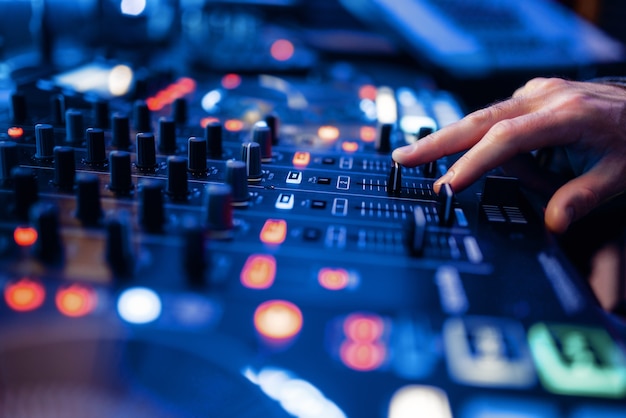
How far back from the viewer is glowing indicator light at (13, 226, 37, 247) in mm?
692

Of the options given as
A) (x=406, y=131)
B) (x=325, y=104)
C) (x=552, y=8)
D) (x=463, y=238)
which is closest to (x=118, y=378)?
(x=463, y=238)

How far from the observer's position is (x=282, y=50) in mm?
2451

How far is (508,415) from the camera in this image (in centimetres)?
50

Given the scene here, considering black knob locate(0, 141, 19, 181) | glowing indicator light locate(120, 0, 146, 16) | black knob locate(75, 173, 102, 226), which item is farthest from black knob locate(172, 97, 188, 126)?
glowing indicator light locate(120, 0, 146, 16)

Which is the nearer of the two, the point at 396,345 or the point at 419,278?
the point at 396,345

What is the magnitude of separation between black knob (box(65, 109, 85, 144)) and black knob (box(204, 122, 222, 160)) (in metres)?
0.23

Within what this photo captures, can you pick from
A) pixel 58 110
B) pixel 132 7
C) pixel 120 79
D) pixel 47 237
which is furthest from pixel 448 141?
pixel 132 7

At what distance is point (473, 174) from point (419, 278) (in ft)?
1.03

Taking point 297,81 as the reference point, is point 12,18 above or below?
above

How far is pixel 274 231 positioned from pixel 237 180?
123mm

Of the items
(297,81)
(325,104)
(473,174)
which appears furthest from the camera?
(297,81)

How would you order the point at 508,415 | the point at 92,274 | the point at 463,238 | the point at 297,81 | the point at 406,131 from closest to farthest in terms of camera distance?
the point at 508,415 < the point at 92,274 < the point at 463,238 < the point at 406,131 < the point at 297,81

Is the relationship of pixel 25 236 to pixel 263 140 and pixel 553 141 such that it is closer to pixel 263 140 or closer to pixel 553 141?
pixel 263 140

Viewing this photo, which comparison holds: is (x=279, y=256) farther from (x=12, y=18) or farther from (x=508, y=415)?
(x=12, y=18)
